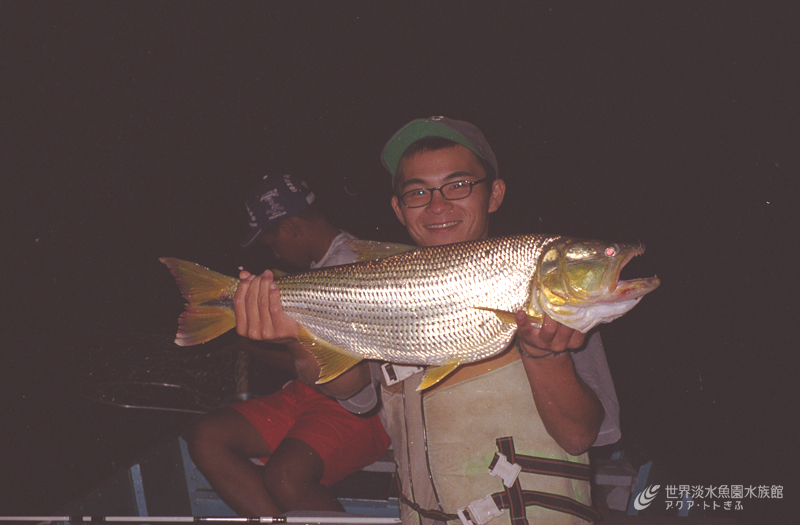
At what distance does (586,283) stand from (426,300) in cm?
65

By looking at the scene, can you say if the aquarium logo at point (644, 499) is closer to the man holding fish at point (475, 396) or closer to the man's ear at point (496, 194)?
the man holding fish at point (475, 396)

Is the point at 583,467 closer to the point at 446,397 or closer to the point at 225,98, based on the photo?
the point at 446,397

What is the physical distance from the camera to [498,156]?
11.4 metres

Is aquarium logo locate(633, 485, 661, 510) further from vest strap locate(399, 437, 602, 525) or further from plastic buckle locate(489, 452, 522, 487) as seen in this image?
plastic buckle locate(489, 452, 522, 487)

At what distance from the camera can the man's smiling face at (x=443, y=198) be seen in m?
2.27

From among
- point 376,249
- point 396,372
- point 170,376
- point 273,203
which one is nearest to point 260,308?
point 376,249

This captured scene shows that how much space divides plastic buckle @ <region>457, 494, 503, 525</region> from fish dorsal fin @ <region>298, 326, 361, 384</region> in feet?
2.79

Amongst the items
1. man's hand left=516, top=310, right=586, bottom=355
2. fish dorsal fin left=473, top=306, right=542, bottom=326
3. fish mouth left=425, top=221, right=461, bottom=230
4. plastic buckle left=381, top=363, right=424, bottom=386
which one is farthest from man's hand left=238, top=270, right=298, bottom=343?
man's hand left=516, top=310, right=586, bottom=355

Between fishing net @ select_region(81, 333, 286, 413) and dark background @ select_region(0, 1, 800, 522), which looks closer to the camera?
fishing net @ select_region(81, 333, 286, 413)

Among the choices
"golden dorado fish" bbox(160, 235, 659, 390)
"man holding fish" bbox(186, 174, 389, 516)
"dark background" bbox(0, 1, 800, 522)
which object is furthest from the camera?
"dark background" bbox(0, 1, 800, 522)

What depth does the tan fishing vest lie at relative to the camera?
1973mm

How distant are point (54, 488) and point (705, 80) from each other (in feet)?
54.8

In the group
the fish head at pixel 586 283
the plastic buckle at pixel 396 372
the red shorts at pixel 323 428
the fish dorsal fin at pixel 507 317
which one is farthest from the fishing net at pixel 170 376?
the fish head at pixel 586 283

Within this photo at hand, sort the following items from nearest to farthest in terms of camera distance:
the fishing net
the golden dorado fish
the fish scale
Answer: the golden dorado fish < the fish scale < the fishing net
